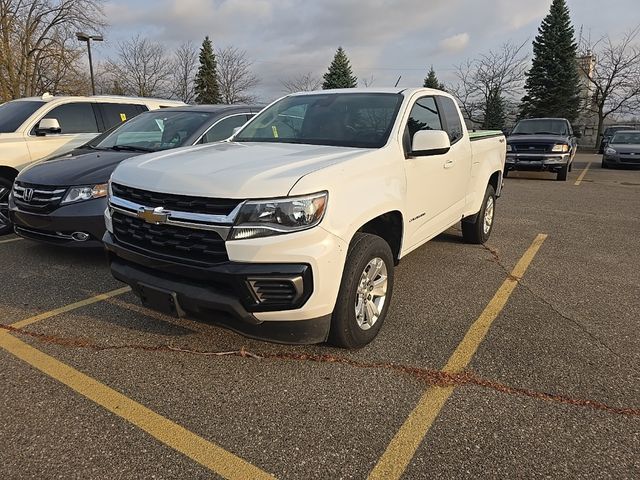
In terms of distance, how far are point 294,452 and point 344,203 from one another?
1.39 meters

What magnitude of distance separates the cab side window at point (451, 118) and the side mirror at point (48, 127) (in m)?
5.14

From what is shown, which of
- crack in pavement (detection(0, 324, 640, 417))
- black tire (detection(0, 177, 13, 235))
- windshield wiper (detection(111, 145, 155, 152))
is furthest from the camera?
black tire (detection(0, 177, 13, 235))

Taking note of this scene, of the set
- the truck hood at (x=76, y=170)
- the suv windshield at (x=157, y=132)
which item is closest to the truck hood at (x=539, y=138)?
the suv windshield at (x=157, y=132)

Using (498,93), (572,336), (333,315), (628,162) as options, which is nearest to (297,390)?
(333,315)

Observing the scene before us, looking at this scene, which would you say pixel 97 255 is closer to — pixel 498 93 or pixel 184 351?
pixel 184 351

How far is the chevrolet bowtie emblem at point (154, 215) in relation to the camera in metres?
2.83

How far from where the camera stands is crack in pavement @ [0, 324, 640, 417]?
8.95ft

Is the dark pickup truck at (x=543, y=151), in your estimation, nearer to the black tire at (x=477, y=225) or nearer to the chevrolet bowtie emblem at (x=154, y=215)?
the black tire at (x=477, y=225)

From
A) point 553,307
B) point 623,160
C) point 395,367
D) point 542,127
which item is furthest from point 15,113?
point 623,160

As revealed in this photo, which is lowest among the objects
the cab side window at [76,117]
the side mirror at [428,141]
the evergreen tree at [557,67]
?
the side mirror at [428,141]

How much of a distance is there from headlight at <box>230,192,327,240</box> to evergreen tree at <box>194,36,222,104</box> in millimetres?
43289

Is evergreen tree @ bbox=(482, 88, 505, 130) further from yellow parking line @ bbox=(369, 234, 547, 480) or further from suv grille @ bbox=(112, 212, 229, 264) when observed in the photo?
suv grille @ bbox=(112, 212, 229, 264)

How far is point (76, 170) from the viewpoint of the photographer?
197 inches

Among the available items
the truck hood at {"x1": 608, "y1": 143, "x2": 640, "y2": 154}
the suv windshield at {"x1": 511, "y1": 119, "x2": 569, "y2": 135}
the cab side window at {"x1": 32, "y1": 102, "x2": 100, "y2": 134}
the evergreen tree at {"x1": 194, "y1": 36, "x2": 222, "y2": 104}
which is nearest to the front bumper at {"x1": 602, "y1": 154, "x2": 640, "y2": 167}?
the truck hood at {"x1": 608, "y1": 143, "x2": 640, "y2": 154}
